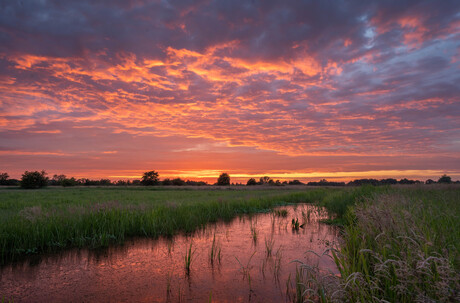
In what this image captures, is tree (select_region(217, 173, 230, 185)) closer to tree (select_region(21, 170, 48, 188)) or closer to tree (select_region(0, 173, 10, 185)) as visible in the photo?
tree (select_region(21, 170, 48, 188))

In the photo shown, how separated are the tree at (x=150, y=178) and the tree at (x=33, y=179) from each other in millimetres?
31572

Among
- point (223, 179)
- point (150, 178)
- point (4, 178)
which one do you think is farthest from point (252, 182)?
point (4, 178)

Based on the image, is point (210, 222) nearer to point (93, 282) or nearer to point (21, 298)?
point (93, 282)

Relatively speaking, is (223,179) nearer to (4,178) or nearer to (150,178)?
(150,178)

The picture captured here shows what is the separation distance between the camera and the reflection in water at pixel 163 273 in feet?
19.6

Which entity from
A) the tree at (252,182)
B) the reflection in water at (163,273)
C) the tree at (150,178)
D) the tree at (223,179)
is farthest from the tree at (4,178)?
the reflection in water at (163,273)

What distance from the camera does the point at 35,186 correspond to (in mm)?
76688

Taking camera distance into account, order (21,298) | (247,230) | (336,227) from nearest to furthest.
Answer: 1. (21,298)
2. (247,230)
3. (336,227)

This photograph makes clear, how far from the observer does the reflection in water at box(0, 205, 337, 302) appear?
19.6 feet

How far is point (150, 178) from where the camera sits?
9850cm

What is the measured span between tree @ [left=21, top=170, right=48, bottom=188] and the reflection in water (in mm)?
86855

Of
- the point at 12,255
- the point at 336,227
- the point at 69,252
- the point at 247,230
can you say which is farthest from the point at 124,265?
the point at 336,227

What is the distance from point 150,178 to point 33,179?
120 feet

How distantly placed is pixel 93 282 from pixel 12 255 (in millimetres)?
4516
